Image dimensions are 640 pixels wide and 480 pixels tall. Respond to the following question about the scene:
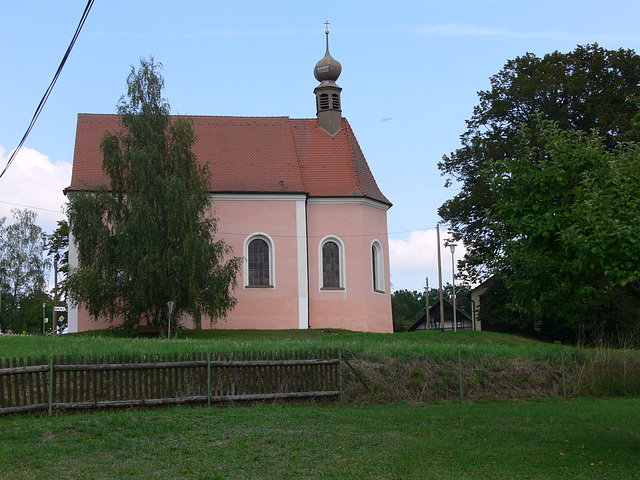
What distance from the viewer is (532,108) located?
35.9 m

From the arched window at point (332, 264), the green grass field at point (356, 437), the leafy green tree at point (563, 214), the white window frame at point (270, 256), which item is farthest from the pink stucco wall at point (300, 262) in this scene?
the leafy green tree at point (563, 214)

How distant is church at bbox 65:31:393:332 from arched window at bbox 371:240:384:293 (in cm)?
5

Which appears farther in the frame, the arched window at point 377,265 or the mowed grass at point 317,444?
the arched window at point 377,265

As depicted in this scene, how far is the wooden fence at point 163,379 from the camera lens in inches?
526

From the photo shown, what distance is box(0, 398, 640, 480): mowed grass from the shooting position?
31.3 ft

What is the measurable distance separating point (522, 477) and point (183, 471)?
4.45 m

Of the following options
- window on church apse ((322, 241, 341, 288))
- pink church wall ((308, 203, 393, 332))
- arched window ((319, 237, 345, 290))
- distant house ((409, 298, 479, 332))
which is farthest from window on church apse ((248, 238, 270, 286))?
distant house ((409, 298, 479, 332))

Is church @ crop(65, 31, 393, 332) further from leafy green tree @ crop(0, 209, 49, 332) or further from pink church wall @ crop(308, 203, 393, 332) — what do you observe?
leafy green tree @ crop(0, 209, 49, 332)

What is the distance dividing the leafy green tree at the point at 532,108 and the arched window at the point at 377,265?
4320 mm

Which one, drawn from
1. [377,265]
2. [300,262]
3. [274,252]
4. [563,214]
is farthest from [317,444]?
[377,265]

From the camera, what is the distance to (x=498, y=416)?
15156 millimetres

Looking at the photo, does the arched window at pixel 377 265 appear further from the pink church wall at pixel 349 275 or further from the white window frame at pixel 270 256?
the white window frame at pixel 270 256

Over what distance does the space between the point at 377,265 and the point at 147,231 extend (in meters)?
12.8

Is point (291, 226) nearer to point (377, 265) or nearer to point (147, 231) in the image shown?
point (377, 265)
